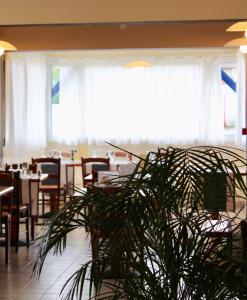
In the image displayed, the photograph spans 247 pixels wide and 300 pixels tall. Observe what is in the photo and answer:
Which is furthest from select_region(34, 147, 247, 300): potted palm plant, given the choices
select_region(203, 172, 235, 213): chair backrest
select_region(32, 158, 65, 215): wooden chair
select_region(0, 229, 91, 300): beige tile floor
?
select_region(32, 158, 65, 215): wooden chair

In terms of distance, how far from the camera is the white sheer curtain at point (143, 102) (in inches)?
445

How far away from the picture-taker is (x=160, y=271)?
7.89 ft

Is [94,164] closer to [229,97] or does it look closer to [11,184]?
[229,97]

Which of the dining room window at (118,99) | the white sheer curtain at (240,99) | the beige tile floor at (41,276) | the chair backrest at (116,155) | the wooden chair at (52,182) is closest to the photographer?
the beige tile floor at (41,276)

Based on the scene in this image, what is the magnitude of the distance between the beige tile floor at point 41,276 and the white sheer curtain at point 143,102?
15.3 feet

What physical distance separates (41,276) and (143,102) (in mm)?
6437

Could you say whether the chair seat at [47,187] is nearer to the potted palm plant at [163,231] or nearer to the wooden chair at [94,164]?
the wooden chair at [94,164]

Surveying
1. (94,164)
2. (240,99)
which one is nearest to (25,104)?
(94,164)

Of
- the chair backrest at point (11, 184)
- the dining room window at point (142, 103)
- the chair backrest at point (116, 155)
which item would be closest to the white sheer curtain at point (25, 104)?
the dining room window at point (142, 103)

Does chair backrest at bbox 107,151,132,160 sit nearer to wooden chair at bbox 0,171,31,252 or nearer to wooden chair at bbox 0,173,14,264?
wooden chair at bbox 0,171,31,252

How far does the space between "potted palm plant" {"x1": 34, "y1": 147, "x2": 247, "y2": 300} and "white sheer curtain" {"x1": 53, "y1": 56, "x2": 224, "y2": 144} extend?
29.4ft

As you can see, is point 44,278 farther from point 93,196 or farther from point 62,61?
point 62,61

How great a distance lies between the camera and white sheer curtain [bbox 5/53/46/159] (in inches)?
440

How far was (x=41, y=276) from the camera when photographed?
553cm
